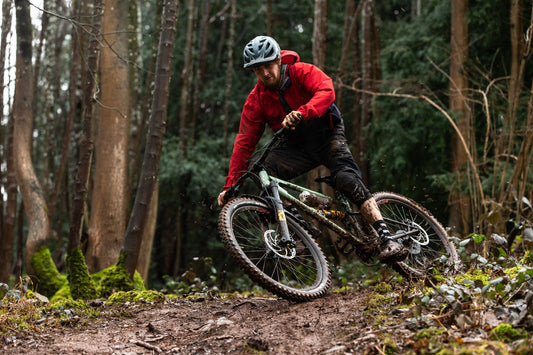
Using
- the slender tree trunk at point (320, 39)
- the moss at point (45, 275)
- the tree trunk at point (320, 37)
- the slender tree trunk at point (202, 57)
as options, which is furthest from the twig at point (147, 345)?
the slender tree trunk at point (202, 57)

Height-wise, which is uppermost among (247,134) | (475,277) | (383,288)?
(247,134)

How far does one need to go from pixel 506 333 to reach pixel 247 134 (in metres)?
2.92

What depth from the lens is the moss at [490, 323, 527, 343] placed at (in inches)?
112

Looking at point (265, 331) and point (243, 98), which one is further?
point (243, 98)

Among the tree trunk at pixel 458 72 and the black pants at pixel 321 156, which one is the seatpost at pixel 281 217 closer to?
the black pants at pixel 321 156

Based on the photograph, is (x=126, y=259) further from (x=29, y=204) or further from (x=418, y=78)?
(x=418, y=78)

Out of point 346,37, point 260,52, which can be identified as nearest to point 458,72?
point 346,37

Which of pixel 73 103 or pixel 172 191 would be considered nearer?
pixel 73 103

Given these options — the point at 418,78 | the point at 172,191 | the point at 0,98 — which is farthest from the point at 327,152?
the point at 172,191

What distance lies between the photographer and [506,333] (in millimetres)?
2902

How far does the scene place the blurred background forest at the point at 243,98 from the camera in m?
7.77

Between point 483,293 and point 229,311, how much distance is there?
224 centimetres

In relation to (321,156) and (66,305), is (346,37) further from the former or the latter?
(66,305)

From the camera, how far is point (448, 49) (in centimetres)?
1316
